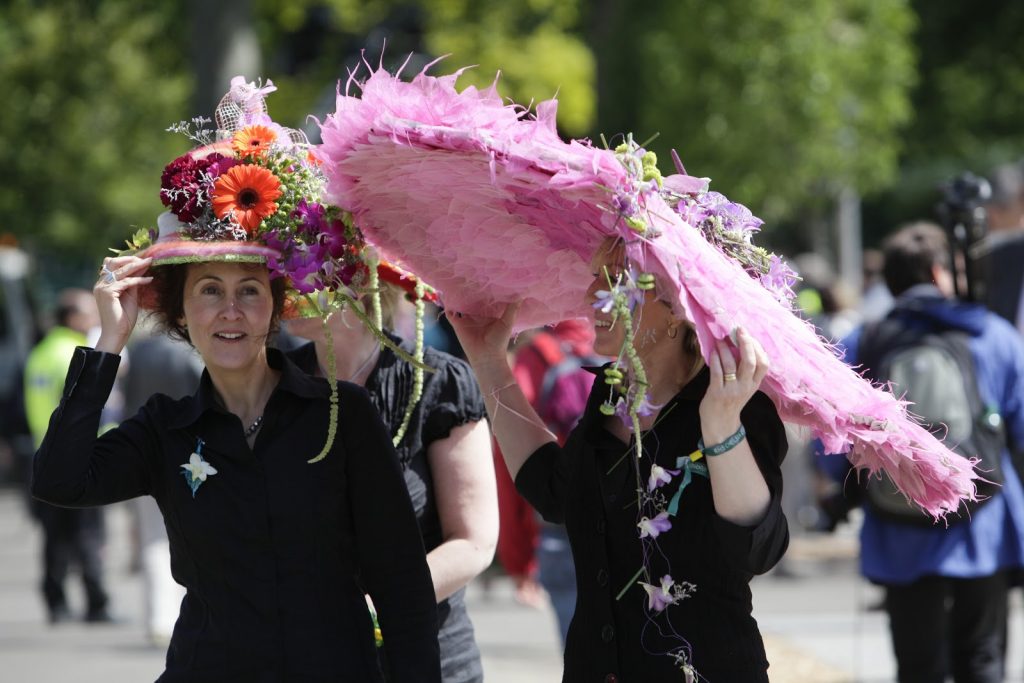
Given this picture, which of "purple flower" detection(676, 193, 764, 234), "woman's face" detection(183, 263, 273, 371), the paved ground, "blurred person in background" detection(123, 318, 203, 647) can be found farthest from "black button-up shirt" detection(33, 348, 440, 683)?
"blurred person in background" detection(123, 318, 203, 647)

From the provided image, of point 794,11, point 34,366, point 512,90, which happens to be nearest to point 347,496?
point 34,366

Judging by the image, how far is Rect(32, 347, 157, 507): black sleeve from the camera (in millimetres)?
3076

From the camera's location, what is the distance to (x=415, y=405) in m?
3.63

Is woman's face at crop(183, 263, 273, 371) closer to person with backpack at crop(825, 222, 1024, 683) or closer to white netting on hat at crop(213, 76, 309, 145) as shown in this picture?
white netting on hat at crop(213, 76, 309, 145)

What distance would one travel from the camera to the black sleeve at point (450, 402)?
3625 mm

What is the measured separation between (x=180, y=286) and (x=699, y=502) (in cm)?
130

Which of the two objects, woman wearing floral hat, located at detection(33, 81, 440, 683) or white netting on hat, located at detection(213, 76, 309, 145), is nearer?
woman wearing floral hat, located at detection(33, 81, 440, 683)

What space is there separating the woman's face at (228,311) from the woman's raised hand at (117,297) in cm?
12

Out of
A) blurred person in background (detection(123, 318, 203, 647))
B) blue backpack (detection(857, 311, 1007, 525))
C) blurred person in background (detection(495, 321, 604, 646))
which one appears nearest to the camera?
blue backpack (detection(857, 311, 1007, 525))

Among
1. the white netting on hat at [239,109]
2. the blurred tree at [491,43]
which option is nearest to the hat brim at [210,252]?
the white netting on hat at [239,109]

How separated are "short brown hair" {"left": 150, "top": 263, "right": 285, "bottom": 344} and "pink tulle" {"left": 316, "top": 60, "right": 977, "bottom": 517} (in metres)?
0.32

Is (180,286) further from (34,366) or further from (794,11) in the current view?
(794,11)

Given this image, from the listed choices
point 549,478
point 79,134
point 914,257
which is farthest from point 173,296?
point 79,134

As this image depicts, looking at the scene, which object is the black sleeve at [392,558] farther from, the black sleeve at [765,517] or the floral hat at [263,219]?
the black sleeve at [765,517]
